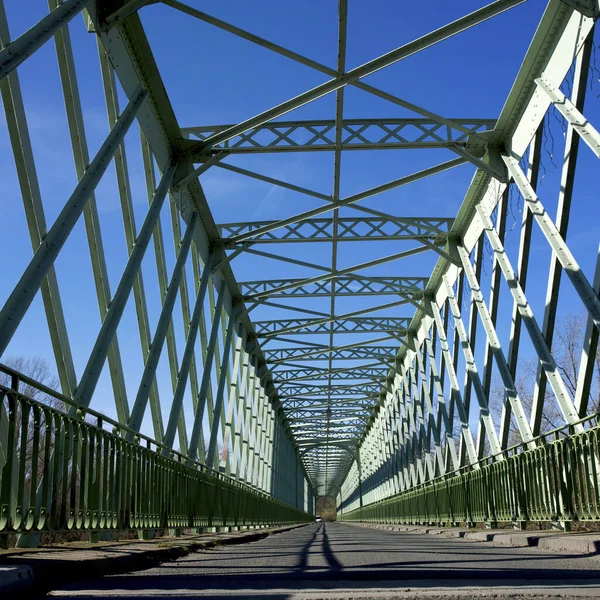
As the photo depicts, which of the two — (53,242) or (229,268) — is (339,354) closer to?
(229,268)

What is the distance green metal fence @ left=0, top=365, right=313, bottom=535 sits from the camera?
4590mm

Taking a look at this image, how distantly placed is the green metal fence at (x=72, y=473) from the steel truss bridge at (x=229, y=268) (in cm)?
3

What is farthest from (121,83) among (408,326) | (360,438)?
(360,438)

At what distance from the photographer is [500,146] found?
1530 cm

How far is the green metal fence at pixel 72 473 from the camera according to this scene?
15.1 ft

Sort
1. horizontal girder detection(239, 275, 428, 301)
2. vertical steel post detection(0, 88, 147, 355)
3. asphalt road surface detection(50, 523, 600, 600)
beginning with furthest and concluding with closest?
horizontal girder detection(239, 275, 428, 301) < vertical steel post detection(0, 88, 147, 355) < asphalt road surface detection(50, 523, 600, 600)

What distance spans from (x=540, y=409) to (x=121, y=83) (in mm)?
8724

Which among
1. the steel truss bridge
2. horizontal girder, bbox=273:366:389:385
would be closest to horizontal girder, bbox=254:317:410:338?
the steel truss bridge

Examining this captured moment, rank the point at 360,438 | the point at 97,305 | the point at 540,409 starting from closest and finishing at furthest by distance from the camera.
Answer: the point at 97,305
the point at 540,409
the point at 360,438

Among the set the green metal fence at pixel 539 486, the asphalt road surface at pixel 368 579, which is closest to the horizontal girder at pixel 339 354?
the green metal fence at pixel 539 486

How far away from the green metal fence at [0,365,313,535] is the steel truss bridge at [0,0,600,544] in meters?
0.03

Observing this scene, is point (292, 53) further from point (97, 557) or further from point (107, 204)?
point (97, 557)

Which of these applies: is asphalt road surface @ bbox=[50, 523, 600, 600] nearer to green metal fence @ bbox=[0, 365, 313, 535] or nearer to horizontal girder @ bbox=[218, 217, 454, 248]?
green metal fence @ bbox=[0, 365, 313, 535]

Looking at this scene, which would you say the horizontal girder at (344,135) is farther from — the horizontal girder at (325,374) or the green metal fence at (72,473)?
the horizontal girder at (325,374)
